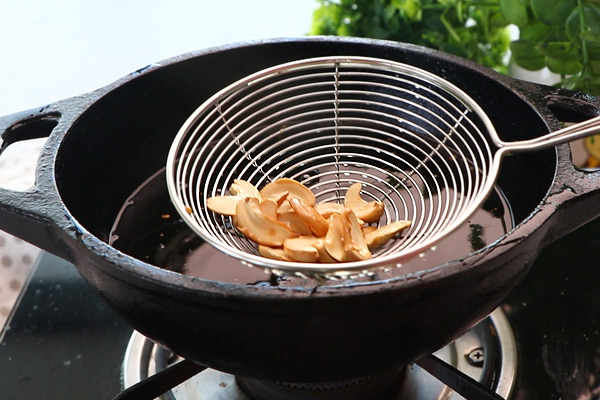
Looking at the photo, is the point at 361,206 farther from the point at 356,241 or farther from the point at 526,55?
the point at 526,55

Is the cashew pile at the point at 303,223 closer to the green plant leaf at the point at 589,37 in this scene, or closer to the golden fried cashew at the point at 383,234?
the golden fried cashew at the point at 383,234

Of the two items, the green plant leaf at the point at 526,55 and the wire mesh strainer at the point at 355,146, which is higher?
the green plant leaf at the point at 526,55

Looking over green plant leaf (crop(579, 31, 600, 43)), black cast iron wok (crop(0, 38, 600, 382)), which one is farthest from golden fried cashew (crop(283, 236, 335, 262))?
green plant leaf (crop(579, 31, 600, 43))

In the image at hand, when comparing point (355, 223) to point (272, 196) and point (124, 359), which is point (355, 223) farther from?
point (124, 359)

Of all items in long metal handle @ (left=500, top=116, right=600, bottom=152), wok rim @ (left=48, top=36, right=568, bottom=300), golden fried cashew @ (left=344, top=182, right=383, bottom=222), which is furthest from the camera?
golden fried cashew @ (left=344, top=182, right=383, bottom=222)

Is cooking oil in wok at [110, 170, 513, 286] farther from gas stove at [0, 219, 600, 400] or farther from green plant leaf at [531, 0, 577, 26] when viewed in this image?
green plant leaf at [531, 0, 577, 26]

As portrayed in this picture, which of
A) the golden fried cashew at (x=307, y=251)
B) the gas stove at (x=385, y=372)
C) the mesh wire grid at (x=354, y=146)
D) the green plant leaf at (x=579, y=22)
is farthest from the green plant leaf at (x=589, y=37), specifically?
the golden fried cashew at (x=307, y=251)
